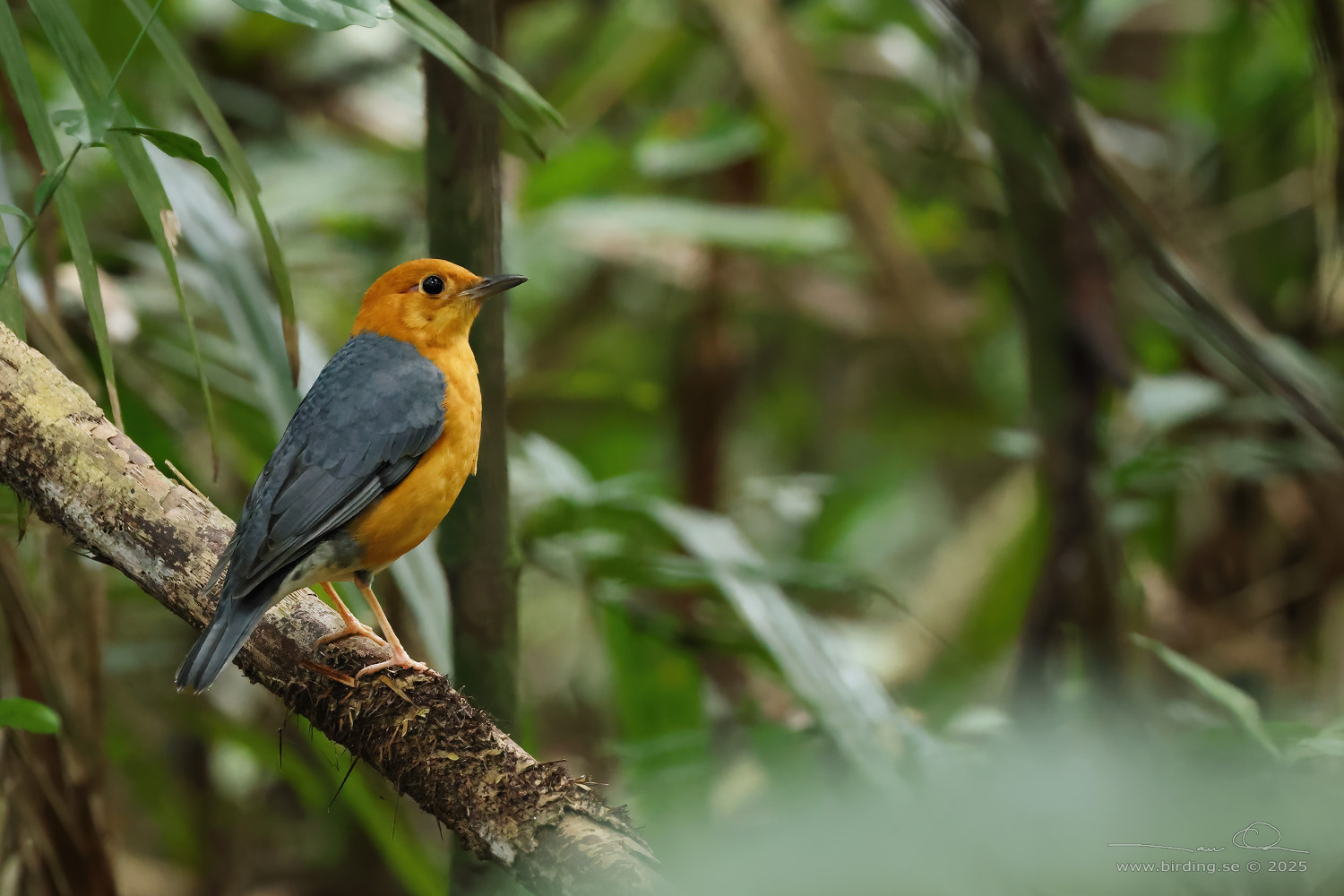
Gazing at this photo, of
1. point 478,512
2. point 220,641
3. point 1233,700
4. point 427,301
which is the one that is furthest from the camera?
point 427,301

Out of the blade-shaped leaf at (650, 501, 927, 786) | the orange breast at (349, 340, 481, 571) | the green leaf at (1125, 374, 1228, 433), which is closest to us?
the orange breast at (349, 340, 481, 571)

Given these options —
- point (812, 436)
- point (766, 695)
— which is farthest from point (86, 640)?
point (812, 436)

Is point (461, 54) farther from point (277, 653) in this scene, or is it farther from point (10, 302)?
point (277, 653)

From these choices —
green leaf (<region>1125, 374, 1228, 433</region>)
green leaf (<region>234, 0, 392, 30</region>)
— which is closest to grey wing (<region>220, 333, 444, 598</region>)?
green leaf (<region>234, 0, 392, 30</region>)

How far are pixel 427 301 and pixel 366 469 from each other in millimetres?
551

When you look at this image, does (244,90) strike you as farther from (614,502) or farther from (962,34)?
(962,34)

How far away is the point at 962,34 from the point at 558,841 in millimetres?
2397

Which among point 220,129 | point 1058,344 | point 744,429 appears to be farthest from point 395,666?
point 744,429

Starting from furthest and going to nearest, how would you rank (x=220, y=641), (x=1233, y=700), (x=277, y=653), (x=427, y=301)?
(x=427, y=301) < (x=1233, y=700) < (x=277, y=653) < (x=220, y=641)

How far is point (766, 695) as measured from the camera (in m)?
5.54

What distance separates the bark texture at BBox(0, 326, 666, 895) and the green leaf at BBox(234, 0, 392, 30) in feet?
2.44

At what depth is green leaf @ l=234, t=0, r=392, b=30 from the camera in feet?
5.45

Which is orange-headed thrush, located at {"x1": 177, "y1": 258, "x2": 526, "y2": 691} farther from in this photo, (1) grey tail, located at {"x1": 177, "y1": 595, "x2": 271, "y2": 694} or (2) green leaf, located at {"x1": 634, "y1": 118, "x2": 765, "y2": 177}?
(2) green leaf, located at {"x1": 634, "y1": 118, "x2": 765, "y2": 177}

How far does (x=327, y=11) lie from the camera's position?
1682 mm
